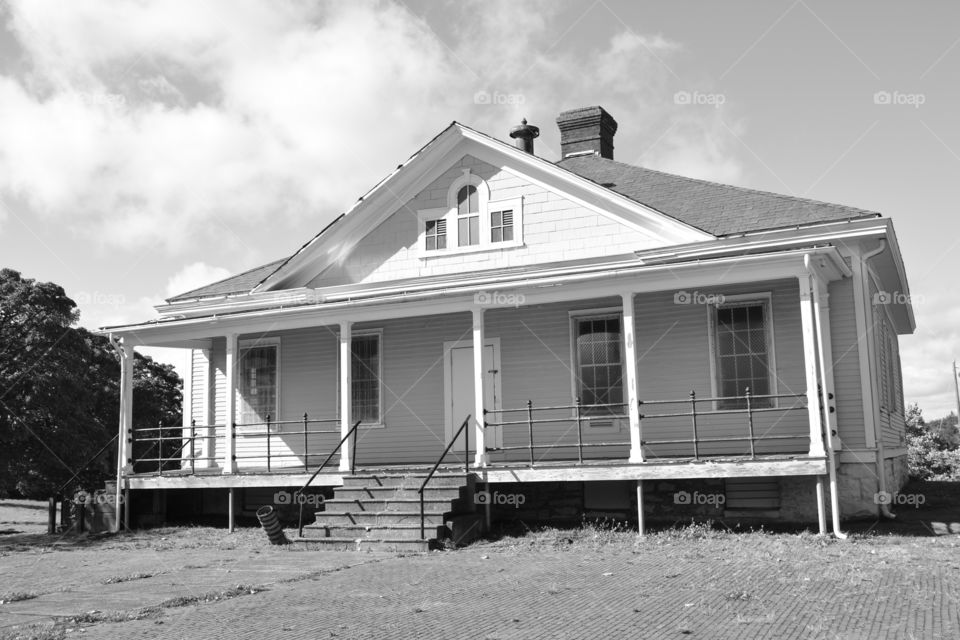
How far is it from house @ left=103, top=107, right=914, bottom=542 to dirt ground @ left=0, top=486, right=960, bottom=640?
3.85 ft

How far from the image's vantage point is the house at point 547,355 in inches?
534

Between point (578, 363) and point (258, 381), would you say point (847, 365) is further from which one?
point (258, 381)

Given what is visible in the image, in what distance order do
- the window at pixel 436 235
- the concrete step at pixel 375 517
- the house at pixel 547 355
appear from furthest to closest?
1. the window at pixel 436 235
2. the house at pixel 547 355
3. the concrete step at pixel 375 517

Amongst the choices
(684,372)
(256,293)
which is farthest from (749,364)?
(256,293)

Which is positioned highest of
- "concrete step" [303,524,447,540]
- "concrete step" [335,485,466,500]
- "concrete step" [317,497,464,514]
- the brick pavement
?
"concrete step" [335,485,466,500]

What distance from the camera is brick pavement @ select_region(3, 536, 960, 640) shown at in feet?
23.3

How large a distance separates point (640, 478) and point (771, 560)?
2.98m

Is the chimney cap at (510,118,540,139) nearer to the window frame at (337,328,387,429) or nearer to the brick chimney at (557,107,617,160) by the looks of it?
the brick chimney at (557,107,617,160)

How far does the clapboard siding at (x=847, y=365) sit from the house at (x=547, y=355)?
3 centimetres

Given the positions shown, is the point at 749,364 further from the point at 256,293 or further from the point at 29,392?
the point at 29,392

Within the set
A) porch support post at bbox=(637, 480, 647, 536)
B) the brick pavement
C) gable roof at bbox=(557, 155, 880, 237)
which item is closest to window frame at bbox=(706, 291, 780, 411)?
gable roof at bbox=(557, 155, 880, 237)

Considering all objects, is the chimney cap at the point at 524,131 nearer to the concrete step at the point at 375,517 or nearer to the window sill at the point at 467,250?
the window sill at the point at 467,250

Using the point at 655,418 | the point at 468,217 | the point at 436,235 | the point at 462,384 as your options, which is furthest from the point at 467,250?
the point at 655,418

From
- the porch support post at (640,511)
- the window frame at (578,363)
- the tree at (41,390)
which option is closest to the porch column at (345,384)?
the window frame at (578,363)
